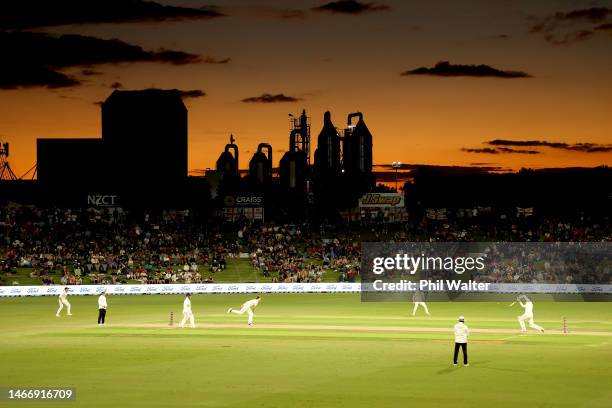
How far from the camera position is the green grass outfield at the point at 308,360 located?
81.8 feet

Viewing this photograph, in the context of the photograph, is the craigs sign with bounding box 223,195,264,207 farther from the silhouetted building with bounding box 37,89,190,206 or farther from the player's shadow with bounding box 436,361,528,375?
the player's shadow with bounding box 436,361,528,375

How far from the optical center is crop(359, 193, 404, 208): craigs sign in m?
105

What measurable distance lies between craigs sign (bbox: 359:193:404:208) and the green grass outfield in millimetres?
50343

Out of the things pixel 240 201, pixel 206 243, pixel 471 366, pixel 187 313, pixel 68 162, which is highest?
pixel 68 162

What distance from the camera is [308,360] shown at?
32.5 meters

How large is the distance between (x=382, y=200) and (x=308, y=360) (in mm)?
73552

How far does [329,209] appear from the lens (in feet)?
391

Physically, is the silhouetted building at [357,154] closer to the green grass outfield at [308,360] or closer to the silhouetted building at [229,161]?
the silhouetted building at [229,161]

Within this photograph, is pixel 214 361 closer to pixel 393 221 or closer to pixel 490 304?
pixel 490 304

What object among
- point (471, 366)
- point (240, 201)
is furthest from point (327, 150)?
point (471, 366)

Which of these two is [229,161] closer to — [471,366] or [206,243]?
[206,243]

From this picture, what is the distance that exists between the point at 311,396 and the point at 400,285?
43.4 meters

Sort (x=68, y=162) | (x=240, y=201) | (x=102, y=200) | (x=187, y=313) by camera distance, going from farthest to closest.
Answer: (x=68, y=162)
(x=240, y=201)
(x=102, y=200)
(x=187, y=313)

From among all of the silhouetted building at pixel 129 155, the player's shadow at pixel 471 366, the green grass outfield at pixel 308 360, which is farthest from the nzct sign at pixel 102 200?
the player's shadow at pixel 471 366
